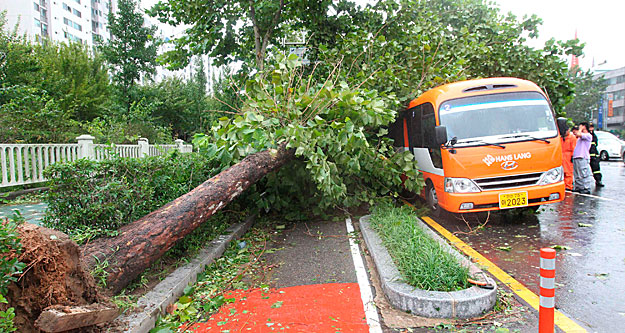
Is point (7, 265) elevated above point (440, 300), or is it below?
above

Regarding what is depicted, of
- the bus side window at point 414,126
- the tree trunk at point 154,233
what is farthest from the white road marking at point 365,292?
the bus side window at point 414,126

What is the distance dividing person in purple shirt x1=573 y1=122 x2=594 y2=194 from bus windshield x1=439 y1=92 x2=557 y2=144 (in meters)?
4.45

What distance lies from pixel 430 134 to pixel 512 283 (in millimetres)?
3667

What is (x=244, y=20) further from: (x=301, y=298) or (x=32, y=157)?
(x=301, y=298)

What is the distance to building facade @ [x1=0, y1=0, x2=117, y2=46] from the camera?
47219 mm

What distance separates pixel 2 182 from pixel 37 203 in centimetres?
91

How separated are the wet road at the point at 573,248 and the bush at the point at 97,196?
4.17 metres

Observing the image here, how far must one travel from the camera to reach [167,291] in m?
3.70

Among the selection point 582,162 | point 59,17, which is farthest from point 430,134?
point 59,17

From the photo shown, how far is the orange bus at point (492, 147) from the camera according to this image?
19.9 ft

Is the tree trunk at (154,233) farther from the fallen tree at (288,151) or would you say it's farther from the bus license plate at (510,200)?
the bus license plate at (510,200)

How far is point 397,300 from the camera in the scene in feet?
11.5

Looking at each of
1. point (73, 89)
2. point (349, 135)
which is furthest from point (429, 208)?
point (73, 89)

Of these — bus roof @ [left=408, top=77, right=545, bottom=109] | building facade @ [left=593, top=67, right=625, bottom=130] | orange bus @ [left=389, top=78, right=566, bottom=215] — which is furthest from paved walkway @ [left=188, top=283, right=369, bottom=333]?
building facade @ [left=593, top=67, right=625, bottom=130]
